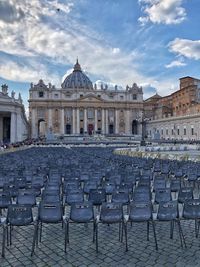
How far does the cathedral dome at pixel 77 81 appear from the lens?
12712 centimetres

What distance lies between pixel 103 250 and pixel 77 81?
12590 centimetres

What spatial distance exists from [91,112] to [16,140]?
5309 cm

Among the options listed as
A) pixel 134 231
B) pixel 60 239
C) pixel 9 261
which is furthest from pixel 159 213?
pixel 9 261

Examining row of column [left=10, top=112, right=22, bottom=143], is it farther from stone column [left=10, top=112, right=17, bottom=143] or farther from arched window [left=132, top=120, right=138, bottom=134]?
arched window [left=132, top=120, right=138, bottom=134]

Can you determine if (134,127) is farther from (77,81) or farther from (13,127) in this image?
(13,127)

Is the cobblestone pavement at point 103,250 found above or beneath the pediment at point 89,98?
beneath

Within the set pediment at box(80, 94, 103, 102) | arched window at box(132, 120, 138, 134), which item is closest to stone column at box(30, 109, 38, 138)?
pediment at box(80, 94, 103, 102)

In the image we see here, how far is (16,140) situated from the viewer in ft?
206

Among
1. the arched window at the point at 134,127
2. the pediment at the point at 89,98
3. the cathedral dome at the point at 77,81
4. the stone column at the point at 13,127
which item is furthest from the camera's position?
the cathedral dome at the point at 77,81

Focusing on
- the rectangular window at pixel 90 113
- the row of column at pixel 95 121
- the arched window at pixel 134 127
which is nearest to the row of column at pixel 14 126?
the row of column at pixel 95 121

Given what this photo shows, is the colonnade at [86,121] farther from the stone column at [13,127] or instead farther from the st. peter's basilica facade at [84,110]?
the stone column at [13,127]

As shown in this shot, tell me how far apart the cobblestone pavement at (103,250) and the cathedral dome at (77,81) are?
394 feet

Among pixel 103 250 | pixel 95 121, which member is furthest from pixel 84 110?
pixel 103 250

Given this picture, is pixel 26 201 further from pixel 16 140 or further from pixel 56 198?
pixel 16 140
